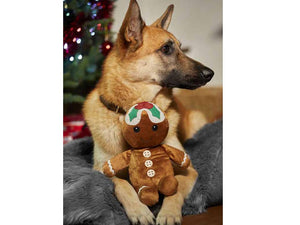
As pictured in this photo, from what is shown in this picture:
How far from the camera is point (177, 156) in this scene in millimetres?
1491

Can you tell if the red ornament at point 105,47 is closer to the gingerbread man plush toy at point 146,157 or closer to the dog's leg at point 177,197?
the gingerbread man plush toy at point 146,157

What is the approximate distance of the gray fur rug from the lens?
1.37m

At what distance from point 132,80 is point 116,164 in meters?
0.34

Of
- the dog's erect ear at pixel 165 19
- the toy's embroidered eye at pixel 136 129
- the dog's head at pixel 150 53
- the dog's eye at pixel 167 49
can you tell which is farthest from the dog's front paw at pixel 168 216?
the dog's erect ear at pixel 165 19

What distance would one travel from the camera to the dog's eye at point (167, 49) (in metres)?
1.51

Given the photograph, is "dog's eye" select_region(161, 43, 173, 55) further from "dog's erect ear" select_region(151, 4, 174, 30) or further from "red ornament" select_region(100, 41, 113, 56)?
"red ornament" select_region(100, 41, 113, 56)

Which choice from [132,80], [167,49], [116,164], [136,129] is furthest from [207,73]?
[116,164]

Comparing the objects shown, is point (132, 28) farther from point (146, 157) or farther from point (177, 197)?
point (177, 197)

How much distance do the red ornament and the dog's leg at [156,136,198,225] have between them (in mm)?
434

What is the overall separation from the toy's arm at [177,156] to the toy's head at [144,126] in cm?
7

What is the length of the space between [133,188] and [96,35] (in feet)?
2.00
